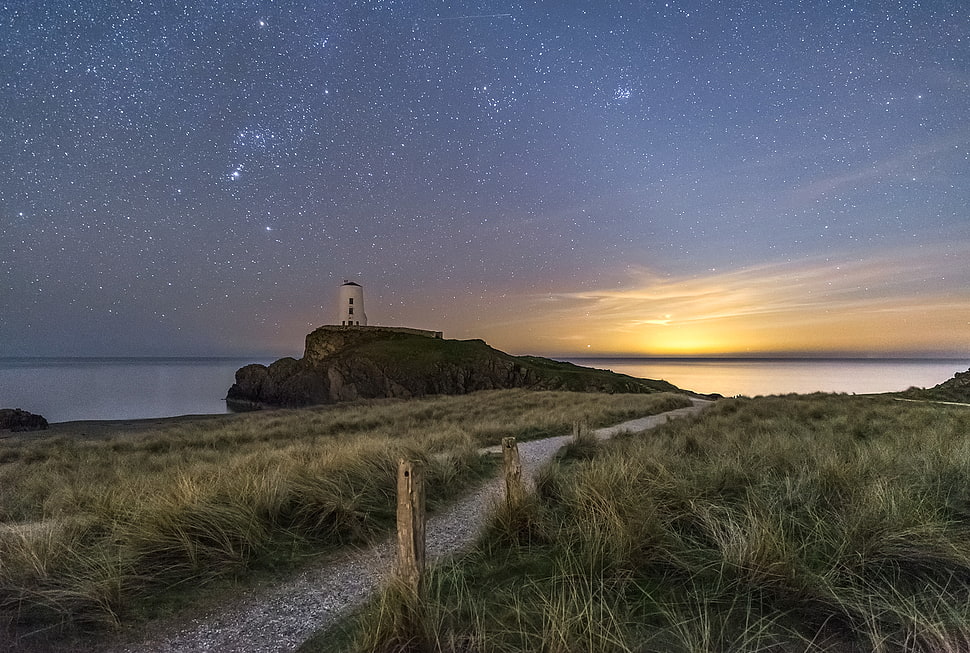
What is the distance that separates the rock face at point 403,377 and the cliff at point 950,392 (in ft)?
73.9

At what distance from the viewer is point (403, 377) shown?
54688 millimetres

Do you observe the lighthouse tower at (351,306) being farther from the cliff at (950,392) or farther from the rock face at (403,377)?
the cliff at (950,392)

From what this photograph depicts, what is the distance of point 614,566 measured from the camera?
4074 millimetres

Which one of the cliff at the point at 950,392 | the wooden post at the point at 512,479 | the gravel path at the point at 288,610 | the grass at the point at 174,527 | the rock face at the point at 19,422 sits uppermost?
the wooden post at the point at 512,479

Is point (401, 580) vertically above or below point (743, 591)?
above

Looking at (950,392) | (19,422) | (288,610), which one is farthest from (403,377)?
(288,610)

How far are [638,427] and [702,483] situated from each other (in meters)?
10.2

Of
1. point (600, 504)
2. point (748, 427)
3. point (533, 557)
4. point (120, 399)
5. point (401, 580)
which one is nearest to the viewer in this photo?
point (401, 580)

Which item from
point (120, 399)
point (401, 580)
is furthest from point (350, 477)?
point (120, 399)

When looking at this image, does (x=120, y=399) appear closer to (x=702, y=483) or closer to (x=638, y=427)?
(x=638, y=427)

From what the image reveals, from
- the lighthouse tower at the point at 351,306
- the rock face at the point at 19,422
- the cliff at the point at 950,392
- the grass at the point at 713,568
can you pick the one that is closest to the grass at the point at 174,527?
the grass at the point at 713,568

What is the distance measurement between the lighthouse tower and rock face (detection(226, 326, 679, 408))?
15.8 metres

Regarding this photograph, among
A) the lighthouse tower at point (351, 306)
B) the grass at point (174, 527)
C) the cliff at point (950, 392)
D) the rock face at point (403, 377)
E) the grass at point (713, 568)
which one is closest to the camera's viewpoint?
the grass at point (713, 568)

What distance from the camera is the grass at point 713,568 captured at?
9.86 feet
